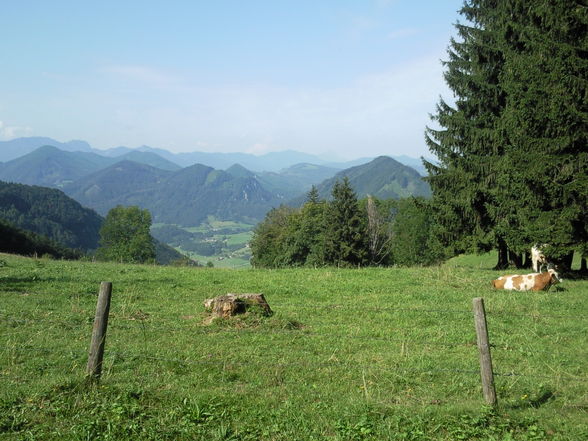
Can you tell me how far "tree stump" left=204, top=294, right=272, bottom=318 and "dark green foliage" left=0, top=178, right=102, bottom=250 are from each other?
607 feet

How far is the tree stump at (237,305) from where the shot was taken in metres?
11.2

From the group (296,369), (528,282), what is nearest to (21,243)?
(528,282)

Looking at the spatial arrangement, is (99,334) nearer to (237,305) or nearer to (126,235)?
(237,305)

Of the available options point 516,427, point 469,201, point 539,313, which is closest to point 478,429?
point 516,427

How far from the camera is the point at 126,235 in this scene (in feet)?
215

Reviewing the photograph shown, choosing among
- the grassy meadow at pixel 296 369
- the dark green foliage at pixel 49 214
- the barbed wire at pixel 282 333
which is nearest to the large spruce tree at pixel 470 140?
the grassy meadow at pixel 296 369

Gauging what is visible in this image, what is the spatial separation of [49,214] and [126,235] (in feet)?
476

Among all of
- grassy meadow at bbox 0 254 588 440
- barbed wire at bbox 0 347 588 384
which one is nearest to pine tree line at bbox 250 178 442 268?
grassy meadow at bbox 0 254 588 440

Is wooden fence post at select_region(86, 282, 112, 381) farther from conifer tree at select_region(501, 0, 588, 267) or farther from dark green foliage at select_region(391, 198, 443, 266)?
dark green foliage at select_region(391, 198, 443, 266)

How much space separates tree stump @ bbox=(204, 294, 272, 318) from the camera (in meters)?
11.2

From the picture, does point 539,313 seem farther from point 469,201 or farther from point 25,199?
point 25,199

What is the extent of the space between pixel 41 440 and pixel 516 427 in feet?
19.9

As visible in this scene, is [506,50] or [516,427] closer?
[516,427]

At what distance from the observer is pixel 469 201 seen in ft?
80.3
